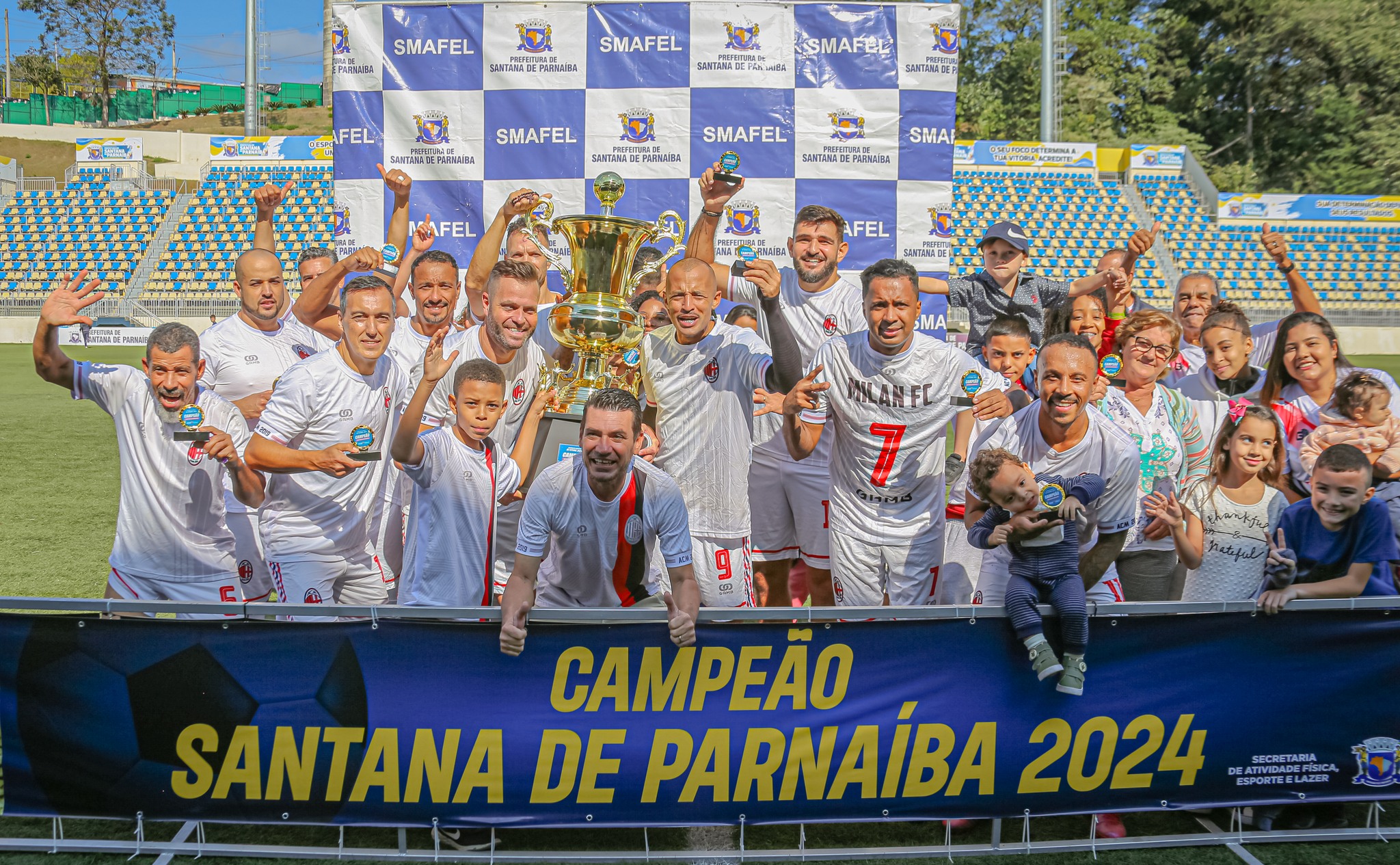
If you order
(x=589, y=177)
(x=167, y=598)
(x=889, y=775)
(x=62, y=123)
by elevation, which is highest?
(x=62, y=123)

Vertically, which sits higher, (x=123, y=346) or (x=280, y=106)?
(x=280, y=106)

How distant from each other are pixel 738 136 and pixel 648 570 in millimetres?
3867

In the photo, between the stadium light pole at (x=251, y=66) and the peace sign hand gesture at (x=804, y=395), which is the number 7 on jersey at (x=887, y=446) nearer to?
the peace sign hand gesture at (x=804, y=395)

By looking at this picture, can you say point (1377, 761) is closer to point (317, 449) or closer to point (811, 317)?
point (811, 317)

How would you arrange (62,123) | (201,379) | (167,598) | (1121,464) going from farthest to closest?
(62,123) → (201,379) → (167,598) → (1121,464)

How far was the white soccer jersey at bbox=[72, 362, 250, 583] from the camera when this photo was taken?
4.46m

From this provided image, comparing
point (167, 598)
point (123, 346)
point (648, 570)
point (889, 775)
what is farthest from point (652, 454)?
point (123, 346)

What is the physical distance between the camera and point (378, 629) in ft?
11.2

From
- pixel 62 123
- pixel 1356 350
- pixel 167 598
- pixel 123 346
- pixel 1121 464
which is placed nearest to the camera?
pixel 1121 464

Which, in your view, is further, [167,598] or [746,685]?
[167,598]

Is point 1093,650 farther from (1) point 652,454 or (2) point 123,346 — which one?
(2) point 123,346

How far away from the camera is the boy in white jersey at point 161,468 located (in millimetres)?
4375

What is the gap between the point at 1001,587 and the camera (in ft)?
13.1

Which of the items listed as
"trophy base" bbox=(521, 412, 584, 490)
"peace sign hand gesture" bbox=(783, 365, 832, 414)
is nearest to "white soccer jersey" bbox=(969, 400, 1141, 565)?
"peace sign hand gesture" bbox=(783, 365, 832, 414)
